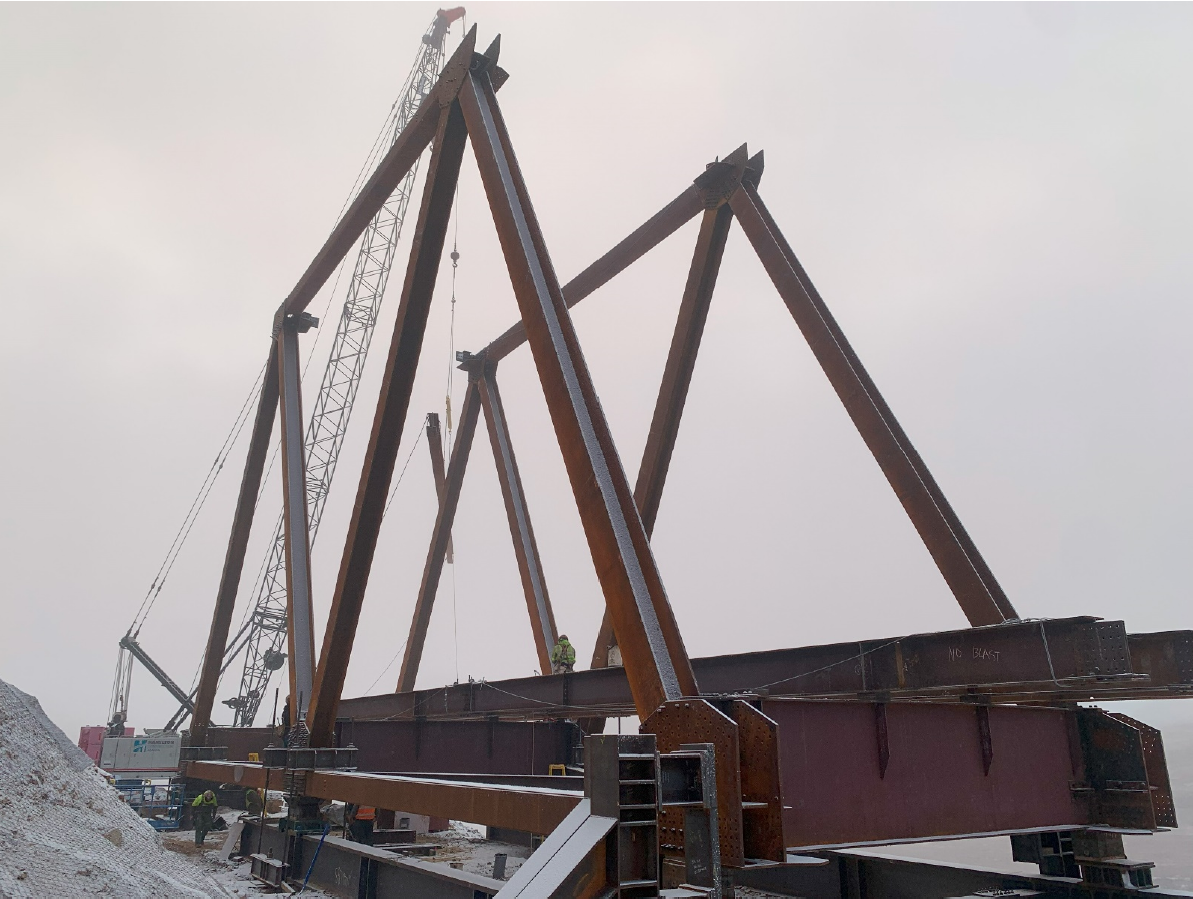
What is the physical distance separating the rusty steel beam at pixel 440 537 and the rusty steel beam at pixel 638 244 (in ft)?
21.3

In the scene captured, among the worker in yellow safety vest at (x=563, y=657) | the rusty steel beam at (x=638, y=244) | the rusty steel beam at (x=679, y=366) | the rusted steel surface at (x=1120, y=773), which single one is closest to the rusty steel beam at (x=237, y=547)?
the rusty steel beam at (x=638, y=244)

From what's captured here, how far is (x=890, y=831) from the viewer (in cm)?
705

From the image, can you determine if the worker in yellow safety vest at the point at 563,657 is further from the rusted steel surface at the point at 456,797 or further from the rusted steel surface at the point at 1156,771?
the rusted steel surface at the point at 1156,771

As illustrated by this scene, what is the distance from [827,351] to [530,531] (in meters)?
10.9

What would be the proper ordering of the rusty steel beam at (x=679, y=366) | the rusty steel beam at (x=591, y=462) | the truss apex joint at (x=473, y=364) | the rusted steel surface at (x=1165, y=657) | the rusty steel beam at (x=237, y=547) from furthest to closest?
1. the truss apex joint at (x=473, y=364)
2. the rusty steel beam at (x=237, y=547)
3. the rusty steel beam at (x=679, y=366)
4. the rusted steel surface at (x=1165, y=657)
5. the rusty steel beam at (x=591, y=462)

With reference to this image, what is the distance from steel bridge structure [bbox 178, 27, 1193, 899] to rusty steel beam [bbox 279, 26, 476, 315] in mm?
92

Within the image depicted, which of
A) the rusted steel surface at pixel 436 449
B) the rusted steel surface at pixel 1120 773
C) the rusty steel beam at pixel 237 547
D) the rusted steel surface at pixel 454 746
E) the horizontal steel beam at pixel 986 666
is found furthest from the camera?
the rusted steel surface at pixel 436 449

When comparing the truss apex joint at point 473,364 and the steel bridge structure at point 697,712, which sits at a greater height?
the truss apex joint at point 473,364

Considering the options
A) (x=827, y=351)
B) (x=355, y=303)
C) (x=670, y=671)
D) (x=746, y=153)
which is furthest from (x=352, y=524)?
(x=355, y=303)

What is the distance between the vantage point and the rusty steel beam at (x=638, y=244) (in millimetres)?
15602

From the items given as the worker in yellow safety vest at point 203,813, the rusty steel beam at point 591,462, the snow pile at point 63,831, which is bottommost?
the worker in yellow safety vest at point 203,813

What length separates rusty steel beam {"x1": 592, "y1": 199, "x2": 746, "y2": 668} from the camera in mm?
14906

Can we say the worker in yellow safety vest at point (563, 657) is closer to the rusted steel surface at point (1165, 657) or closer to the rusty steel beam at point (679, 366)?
the rusty steel beam at point (679, 366)

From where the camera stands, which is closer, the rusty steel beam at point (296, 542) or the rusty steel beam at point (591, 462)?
the rusty steel beam at point (591, 462)
